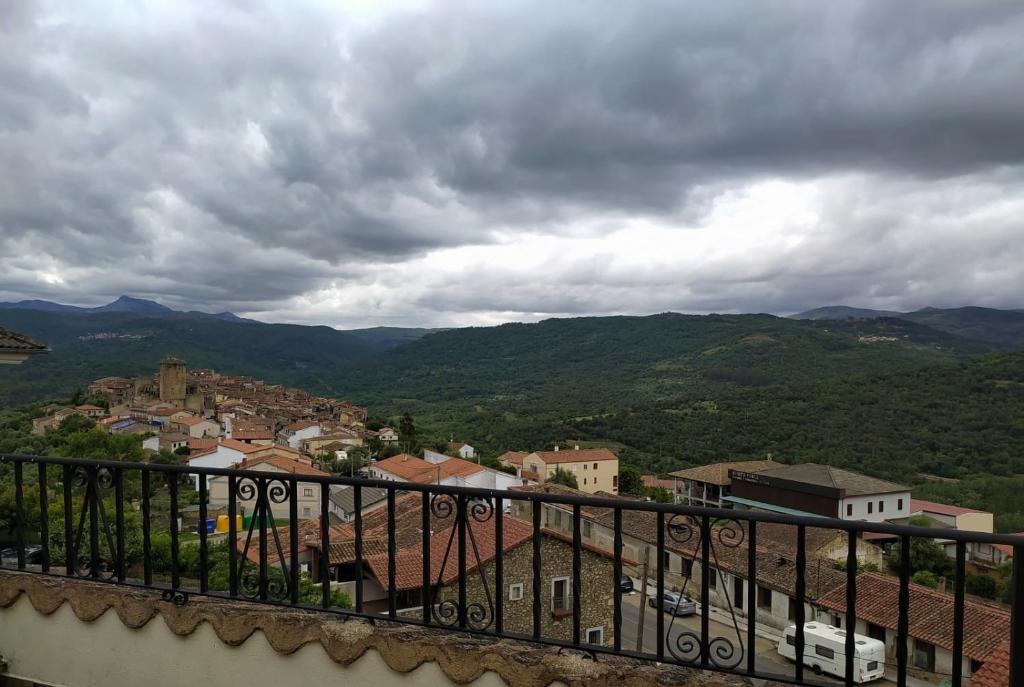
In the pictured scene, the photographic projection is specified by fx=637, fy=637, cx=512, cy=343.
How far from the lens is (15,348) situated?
16.2ft

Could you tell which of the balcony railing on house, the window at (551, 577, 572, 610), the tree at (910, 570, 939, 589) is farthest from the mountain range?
the balcony railing on house

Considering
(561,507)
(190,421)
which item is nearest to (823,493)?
(561,507)

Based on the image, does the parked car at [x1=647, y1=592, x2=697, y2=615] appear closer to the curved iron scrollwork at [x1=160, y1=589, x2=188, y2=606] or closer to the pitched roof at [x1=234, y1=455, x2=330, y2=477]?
the curved iron scrollwork at [x1=160, y1=589, x2=188, y2=606]

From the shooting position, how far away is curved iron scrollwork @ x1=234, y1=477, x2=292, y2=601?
8.50 feet

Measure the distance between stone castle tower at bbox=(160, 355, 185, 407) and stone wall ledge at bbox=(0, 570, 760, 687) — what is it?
258 ft

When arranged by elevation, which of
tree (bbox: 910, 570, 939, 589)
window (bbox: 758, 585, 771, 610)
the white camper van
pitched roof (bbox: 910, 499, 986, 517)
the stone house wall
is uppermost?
the white camper van

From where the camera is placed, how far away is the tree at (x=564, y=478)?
Result: 42.8 meters

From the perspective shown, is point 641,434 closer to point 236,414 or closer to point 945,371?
point 945,371

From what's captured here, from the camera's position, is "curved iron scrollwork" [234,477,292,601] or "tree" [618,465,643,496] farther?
"tree" [618,465,643,496]

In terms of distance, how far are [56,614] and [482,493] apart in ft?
6.40

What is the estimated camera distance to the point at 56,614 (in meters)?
2.72

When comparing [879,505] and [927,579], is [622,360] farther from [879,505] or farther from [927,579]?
[927,579]

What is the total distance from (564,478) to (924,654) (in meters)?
39.7

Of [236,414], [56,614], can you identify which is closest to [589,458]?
[236,414]
